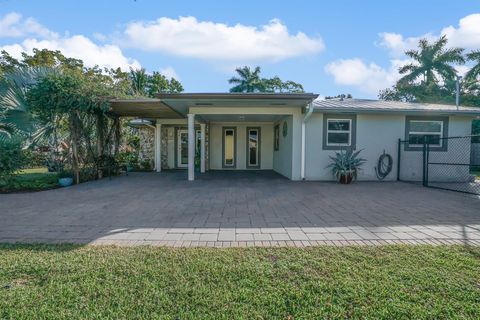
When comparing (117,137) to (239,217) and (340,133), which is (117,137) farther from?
(340,133)

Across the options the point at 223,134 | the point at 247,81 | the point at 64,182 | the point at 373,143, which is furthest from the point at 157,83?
the point at 373,143

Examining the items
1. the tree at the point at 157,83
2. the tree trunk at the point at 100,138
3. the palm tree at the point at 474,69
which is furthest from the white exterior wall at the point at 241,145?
the palm tree at the point at 474,69

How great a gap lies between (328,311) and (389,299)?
0.56 meters

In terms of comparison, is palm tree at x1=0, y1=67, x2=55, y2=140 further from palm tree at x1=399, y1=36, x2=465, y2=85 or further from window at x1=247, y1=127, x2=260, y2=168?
palm tree at x1=399, y1=36, x2=465, y2=85

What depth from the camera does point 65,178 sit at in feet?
28.5

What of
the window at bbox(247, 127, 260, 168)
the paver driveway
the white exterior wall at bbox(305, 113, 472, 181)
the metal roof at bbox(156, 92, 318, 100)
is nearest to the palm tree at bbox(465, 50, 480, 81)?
the white exterior wall at bbox(305, 113, 472, 181)

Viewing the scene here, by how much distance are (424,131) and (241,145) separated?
8.11m

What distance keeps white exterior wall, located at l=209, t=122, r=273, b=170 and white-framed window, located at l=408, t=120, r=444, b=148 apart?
21.1ft

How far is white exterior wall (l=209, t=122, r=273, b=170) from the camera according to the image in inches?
552

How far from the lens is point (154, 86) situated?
27.1 m

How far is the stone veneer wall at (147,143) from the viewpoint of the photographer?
15.0 metres

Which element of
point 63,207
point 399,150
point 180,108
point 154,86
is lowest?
point 63,207

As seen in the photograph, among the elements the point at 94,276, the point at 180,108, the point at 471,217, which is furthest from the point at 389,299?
the point at 180,108

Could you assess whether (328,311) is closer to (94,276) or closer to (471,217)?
(94,276)
